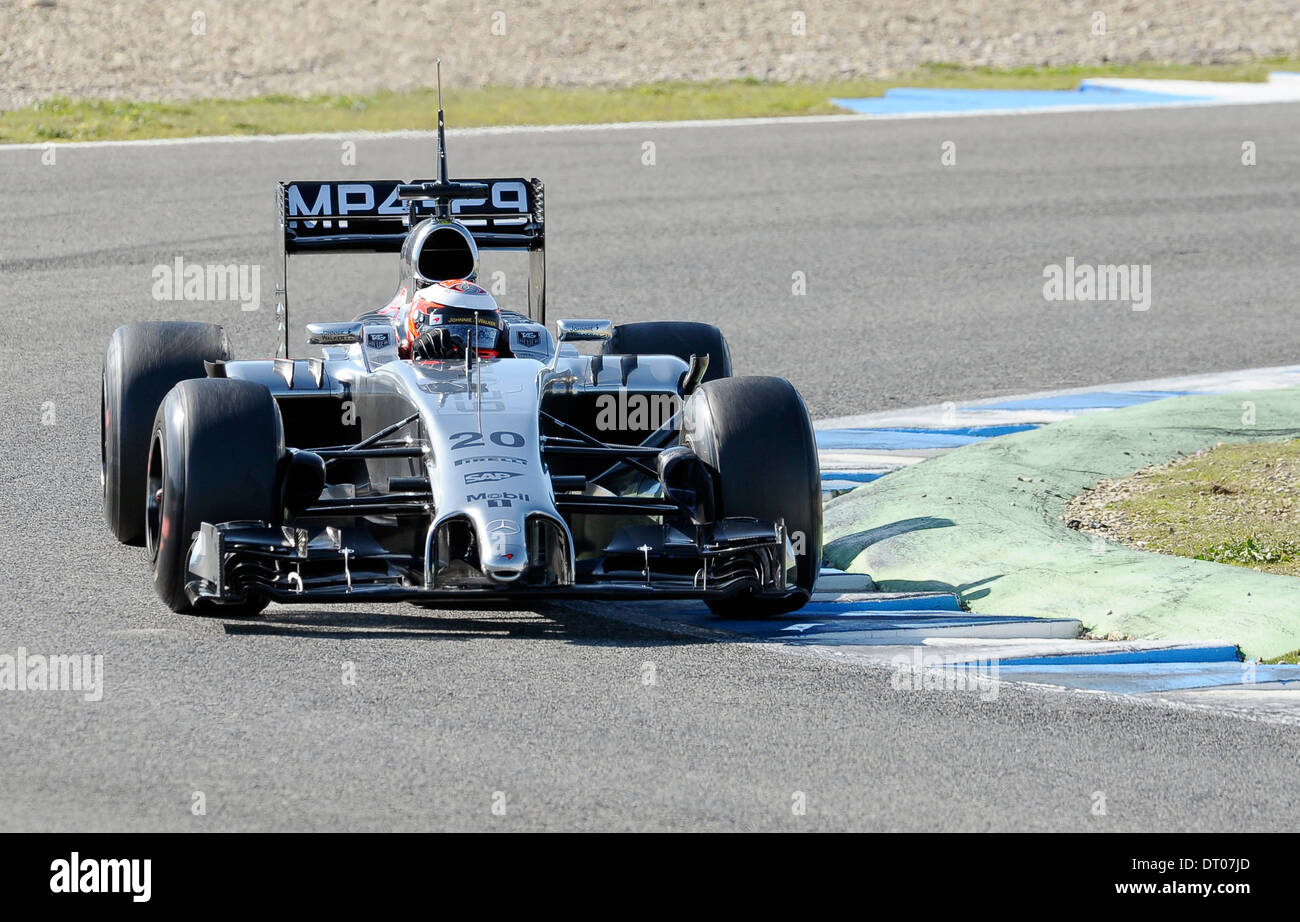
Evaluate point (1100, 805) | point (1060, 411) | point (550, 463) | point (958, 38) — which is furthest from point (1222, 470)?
point (958, 38)

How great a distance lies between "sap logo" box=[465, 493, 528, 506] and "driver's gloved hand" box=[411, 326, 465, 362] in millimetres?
1025

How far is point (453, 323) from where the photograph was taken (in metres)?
6.98

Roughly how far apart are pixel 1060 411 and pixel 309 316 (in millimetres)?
4607

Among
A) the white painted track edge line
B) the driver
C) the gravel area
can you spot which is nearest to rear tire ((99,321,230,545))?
the driver

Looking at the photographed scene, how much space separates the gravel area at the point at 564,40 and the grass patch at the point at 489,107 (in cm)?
125

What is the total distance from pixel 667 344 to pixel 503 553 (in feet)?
7.70

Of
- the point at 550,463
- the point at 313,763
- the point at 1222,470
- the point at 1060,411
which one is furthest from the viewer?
the point at 1060,411

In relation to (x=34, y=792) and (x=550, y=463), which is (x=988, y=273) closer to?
(x=550, y=463)

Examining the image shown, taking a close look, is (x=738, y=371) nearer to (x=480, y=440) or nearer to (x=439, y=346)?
(x=439, y=346)

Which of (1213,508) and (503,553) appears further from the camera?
(1213,508)

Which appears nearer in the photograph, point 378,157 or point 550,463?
point 550,463

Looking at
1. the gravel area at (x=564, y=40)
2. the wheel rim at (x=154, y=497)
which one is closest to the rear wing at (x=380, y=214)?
the wheel rim at (x=154, y=497)

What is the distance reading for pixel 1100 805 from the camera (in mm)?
4781

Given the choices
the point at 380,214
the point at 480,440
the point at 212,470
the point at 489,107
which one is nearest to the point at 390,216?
the point at 380,214
